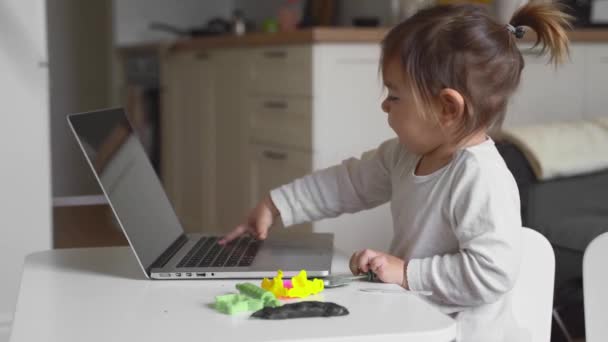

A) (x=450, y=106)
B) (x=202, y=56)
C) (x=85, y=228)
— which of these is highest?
(x=450, y=106)

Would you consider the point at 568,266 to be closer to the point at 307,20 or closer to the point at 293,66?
the point at 293,66

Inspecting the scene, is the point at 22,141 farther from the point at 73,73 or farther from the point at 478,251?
the point at 73,73

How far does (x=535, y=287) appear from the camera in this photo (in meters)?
1.22

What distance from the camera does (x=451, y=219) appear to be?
3.73 ft

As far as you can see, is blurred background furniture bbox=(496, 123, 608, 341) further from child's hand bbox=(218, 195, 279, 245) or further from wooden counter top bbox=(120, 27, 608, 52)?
child's hand bbox=(218, 195, 279, 245)

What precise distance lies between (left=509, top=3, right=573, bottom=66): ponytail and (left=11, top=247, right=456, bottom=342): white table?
43 centimetres

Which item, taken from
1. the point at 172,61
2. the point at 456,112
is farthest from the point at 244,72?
the point at 456,112

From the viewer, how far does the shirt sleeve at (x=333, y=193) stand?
1389mm

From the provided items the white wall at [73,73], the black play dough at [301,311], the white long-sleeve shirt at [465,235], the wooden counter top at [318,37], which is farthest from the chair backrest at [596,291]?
the white wall at [73,73]

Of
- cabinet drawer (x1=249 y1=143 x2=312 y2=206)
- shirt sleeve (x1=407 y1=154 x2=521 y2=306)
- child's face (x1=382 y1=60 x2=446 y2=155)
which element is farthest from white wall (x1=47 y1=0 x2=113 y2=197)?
shirt sleeve (x1=407 y1=154 x2=521 y2=306)

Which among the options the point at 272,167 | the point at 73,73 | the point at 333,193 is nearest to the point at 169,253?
the point at 333,193

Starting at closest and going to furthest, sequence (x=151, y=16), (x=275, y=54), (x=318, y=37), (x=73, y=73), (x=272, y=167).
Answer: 1. (x=318, y=37)
2. (x=275, y=54)
3. (x=272, y=167)
4. (x=151, y=16)
5. (x=73, y=73)

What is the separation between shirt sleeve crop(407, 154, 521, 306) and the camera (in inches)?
41.9

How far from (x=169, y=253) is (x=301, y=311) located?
16.3 inches
